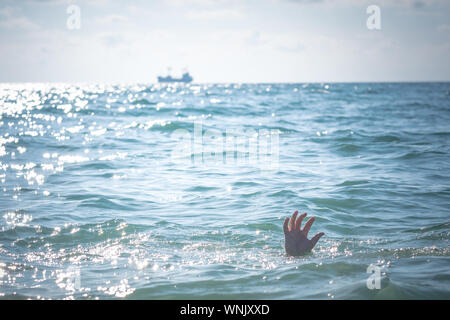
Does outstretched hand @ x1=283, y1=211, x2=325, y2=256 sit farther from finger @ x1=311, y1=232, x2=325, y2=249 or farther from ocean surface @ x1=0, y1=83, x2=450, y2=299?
ocean surface @ x1=0, y1=83, x2=450, y2=299

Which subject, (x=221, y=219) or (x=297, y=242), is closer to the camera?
(x=297, y=242)

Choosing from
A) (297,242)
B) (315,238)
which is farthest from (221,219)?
(315,238)

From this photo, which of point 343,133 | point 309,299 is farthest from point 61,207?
point 343,133

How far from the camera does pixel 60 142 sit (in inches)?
641

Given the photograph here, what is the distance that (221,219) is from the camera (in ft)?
23.6

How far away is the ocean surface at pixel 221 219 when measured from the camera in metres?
4.52

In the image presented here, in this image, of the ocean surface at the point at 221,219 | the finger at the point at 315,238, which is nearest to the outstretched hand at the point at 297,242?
the finger at the point at 315,238

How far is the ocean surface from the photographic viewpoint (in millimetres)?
4516

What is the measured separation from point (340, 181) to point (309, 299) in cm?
583

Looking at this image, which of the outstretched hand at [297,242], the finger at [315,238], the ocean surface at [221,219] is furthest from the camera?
the outstretched hand at [297,242]

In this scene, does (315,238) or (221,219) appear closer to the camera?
(315,238)

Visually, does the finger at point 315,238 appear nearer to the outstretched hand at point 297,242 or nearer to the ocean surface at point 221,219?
the outstretched hand at point 297,242

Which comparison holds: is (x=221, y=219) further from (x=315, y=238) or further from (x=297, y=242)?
(x=315, y=238)

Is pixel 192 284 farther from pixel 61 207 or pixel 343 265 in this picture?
pixel 61 207
